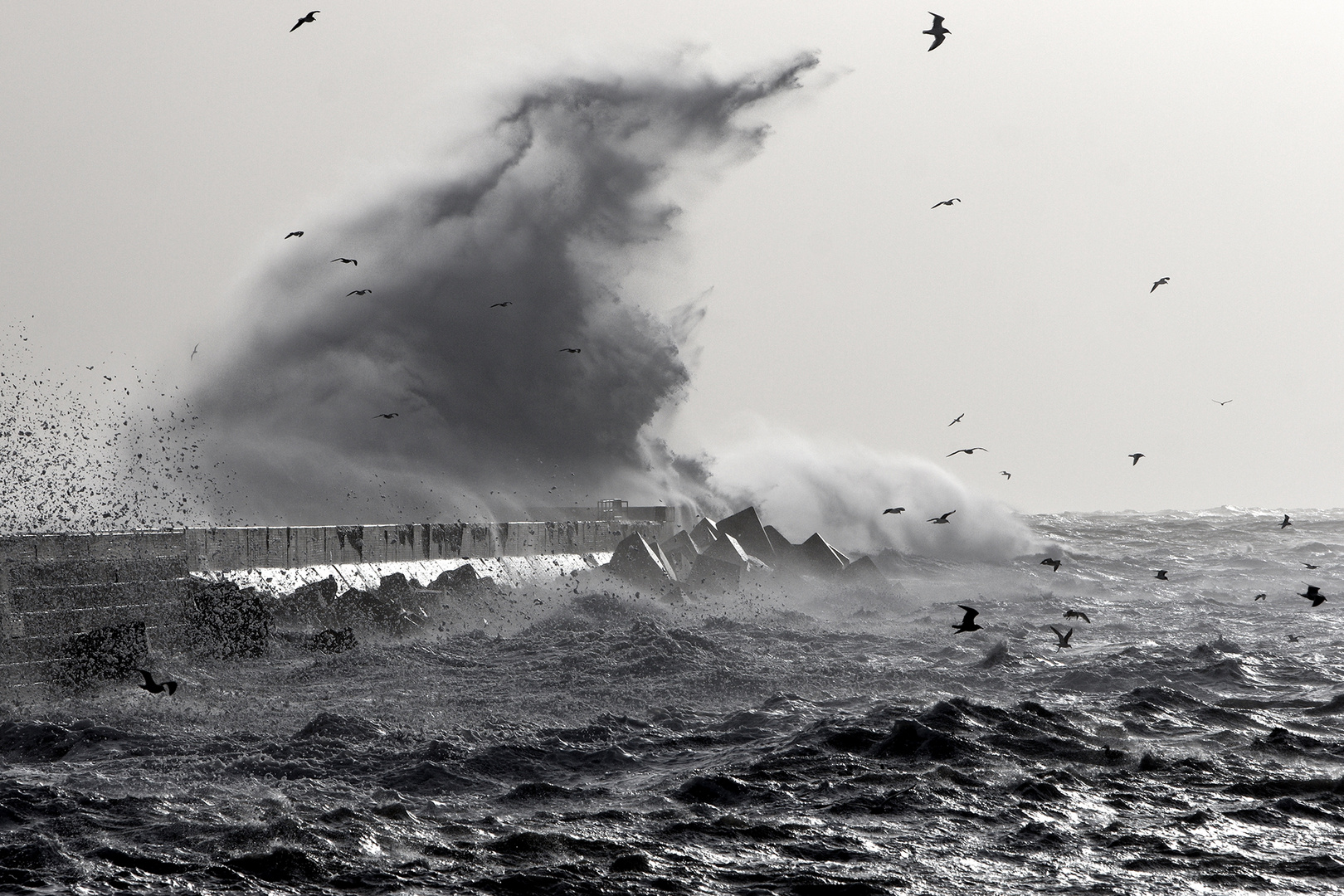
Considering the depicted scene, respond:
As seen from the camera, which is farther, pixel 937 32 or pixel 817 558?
pixel 817 558

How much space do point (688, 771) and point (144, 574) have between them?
7.05 m

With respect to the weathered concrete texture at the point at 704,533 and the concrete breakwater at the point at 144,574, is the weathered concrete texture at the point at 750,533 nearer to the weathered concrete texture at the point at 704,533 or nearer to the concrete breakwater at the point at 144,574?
the weathered concrete texture at the point at 704,533

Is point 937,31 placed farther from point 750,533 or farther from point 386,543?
point 750,533

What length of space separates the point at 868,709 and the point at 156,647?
7.63m

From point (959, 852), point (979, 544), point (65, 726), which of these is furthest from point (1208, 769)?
point (979, 544)

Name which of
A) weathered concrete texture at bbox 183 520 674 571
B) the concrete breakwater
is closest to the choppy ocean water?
the concrete breakwater

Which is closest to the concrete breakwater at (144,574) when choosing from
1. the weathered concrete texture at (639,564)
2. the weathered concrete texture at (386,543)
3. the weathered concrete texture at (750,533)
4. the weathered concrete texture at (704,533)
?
the weathered concrete texture at (386,543)

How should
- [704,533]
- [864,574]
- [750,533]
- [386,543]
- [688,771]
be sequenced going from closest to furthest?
[688,771]
[386,543]
[864,574]
[750,533]
[704,533]

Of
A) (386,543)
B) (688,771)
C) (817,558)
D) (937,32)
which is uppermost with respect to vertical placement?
(937,32)

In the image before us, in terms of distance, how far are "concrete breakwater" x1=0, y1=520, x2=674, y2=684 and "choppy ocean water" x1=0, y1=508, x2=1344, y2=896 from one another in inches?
20.8

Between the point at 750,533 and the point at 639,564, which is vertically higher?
the point at 750,533

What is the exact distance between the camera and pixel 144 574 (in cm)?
1361

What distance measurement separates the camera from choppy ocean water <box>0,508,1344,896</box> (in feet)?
23.4

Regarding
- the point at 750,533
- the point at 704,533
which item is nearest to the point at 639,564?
the point at 750,533
